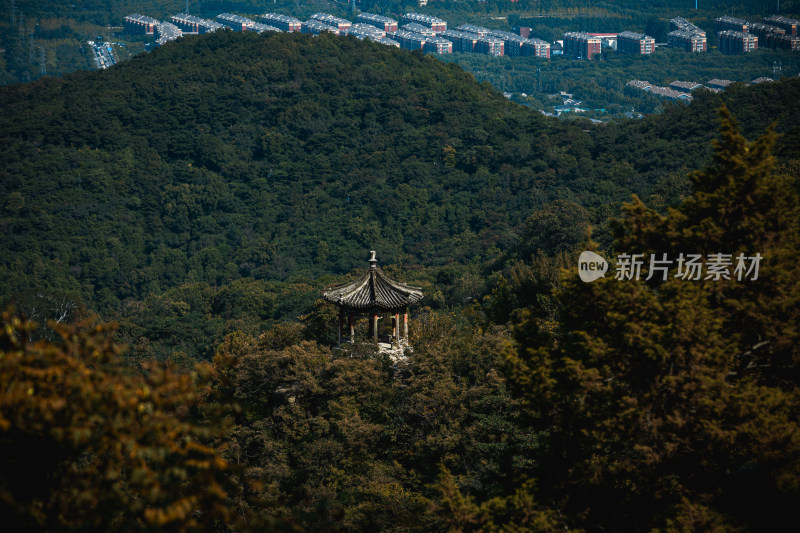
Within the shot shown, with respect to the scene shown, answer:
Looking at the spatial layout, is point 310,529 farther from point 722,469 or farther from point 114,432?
point 722,469

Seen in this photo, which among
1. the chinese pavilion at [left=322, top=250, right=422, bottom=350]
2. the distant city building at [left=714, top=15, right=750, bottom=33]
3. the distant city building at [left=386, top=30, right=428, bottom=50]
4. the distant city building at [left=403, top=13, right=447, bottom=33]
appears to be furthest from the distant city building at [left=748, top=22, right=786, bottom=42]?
the chinese pavilion at [left=322, top=250, right=422, bottom=350]

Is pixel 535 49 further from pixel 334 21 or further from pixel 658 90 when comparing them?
pixel 658 90

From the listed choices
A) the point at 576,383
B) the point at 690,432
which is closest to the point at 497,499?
the point at 576,383

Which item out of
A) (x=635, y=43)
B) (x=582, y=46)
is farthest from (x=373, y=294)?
(x=582, y=46)

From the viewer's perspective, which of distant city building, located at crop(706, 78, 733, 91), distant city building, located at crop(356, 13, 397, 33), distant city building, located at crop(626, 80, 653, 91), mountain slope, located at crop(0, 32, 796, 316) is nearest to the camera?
mountain slope, located at crop(0, 32, 796, 316)

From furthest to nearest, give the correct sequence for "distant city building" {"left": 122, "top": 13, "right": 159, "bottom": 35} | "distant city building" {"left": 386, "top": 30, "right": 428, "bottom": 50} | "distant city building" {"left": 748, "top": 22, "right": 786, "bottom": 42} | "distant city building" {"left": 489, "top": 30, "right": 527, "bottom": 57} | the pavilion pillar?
"distant city building" {"left": 489, "top": 30, "right": 527, "bottom": 57}
"distant city building" {"left": 386, "top": 30, "right": 428, "bottom": 50}
"distant city building" {"left": 122, "top": 13, "right": 159, "bottom": 35}
"distant city building" {"left": 748, "top": 22, "right": 786, "bottom": 42}
the pavilion pillar
